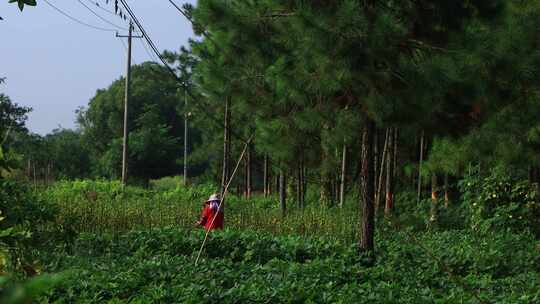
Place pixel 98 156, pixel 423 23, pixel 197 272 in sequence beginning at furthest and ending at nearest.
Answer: pixel 98 156
pixel 423 23
pixel 197 272

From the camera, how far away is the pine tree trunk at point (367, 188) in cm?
919

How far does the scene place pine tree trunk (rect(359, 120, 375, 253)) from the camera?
9188 millimetres

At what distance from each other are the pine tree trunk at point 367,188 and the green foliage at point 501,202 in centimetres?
430

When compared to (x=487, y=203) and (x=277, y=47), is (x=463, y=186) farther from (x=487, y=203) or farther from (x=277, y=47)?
(x=277, y=47)

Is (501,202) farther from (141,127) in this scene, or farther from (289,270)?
(141,127)

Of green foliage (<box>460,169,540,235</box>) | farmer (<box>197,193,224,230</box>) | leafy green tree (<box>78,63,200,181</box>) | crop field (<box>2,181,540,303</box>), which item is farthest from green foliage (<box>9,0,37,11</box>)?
leafy green tree (<box>78,63,200,181</box>)

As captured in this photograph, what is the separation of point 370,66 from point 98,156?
37.0m

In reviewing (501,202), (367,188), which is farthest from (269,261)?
(501,202)

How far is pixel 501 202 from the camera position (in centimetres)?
1358

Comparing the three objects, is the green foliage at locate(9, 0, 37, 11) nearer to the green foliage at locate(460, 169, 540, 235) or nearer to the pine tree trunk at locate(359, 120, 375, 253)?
the pine tree trunk at locate(359, 120, 375, 253)

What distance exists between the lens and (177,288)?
5648 millimetres

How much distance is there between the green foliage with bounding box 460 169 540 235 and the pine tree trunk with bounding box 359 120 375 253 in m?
4.30

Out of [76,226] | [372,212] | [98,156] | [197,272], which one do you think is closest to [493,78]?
[372,212]

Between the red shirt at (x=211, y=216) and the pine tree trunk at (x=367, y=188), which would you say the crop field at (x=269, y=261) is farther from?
the red shirt at (x=211, y=216)
